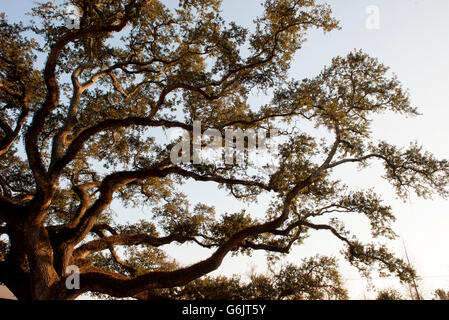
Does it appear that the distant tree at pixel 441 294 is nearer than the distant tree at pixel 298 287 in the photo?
No

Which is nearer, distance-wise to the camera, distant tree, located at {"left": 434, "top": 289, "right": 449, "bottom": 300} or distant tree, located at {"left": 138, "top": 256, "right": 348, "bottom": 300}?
distant tree, located at {"left": 138, "top": 256, "right": 348, "bottom": 300}

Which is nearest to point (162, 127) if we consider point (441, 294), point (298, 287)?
point (298, 287)

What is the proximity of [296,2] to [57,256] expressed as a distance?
962cm

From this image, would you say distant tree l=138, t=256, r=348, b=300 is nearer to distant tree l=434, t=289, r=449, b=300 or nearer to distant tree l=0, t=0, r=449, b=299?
distant tree l=0, t=0, r=449, b=299

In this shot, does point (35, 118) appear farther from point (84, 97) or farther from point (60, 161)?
point (84, 97)

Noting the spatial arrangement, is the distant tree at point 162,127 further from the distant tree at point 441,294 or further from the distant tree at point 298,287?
the distant tree at point 441,294

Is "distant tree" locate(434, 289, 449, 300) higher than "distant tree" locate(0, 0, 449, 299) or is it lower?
lower

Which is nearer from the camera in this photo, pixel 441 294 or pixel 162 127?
pixel 162 127

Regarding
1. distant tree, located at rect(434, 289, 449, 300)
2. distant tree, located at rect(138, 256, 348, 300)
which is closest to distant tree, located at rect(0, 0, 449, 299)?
distant tree, located at rect(138, 256, 348, 300)

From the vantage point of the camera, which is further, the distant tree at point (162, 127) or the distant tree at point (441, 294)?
the distant tree at point (441, 294)

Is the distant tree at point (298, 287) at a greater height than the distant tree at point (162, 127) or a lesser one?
lesser

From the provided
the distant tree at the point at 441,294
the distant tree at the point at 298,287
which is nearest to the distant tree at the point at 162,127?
the distant tree at the point at 298,287

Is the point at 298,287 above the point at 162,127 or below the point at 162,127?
below

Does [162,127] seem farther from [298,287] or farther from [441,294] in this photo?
[441,294]
